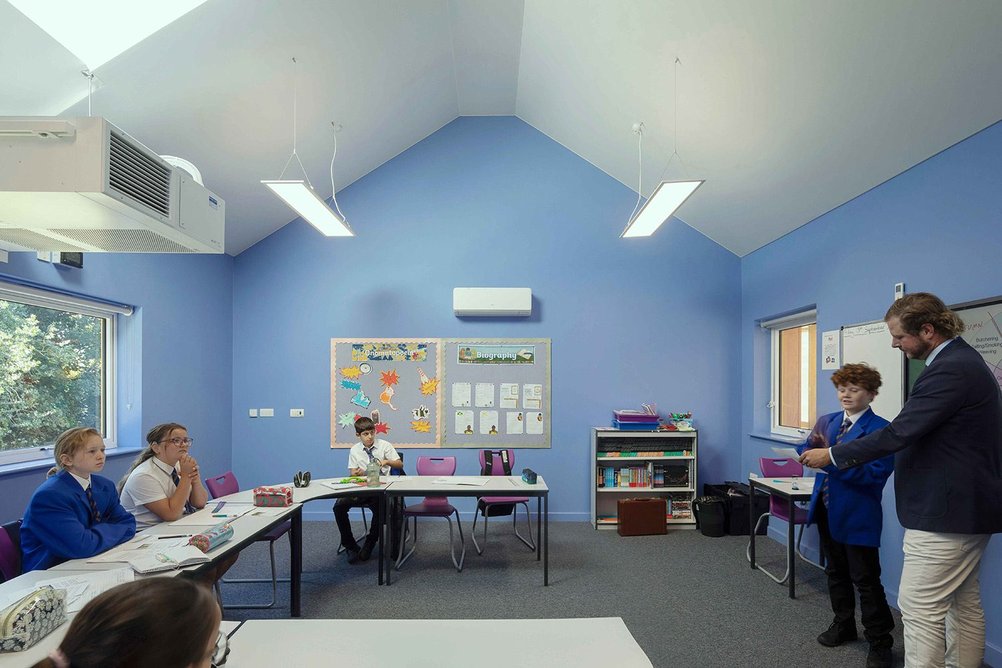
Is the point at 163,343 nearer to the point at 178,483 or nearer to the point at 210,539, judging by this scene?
the point at 178,483

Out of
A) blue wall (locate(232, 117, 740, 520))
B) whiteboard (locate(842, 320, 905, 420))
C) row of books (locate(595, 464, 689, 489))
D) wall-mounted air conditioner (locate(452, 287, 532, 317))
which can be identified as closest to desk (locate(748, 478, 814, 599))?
whiteboard (locate(842, 320, 905, 420))

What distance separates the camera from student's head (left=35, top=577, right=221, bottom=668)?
768mm

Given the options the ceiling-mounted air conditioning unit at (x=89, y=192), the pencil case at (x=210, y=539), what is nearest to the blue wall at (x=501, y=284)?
the pencil case at (x=210, y=539)

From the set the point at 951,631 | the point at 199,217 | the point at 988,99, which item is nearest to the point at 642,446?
the point at 951,631

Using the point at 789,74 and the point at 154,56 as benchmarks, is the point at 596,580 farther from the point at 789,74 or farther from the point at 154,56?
the point at 154,56

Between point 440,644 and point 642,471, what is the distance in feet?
14.7

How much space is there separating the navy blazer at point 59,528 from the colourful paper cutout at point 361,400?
11.2 feet

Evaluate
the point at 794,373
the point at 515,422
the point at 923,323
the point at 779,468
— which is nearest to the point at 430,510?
the point at 515,422

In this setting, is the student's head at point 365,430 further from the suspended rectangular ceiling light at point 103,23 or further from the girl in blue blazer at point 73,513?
the suspended rectangular ceiling light at point 103,23

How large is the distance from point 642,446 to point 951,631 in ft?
11.5

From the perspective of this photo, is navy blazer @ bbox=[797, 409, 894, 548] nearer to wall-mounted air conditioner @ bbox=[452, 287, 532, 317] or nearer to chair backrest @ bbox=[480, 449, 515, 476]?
chair backrest @ bbox=[480, 449, 515, 476]

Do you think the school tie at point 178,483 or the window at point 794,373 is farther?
the window at point 794,373

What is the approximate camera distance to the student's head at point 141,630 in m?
0.77

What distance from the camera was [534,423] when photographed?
590 cm
